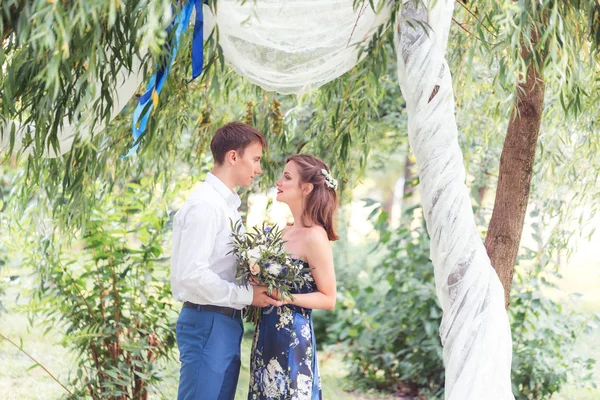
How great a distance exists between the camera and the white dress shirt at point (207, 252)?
290 centimetres

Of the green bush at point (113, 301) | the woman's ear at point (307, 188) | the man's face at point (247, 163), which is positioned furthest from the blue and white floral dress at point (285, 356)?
the green bush at point (113, 301)

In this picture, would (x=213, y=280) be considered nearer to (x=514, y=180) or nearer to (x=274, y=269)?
(x=274, y=269)

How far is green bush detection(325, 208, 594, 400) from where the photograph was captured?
5637mm

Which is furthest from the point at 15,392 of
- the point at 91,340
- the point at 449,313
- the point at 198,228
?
the point at 449,313

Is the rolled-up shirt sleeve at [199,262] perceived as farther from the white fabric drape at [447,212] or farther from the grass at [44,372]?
the grass at [44,372]

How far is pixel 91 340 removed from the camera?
4387 mm

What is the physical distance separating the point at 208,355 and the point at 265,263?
39 cm

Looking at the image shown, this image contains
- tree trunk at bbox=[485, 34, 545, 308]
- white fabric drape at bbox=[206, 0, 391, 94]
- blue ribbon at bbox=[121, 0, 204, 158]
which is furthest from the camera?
tree trunk at bbox=[485, 34, 545, 308]

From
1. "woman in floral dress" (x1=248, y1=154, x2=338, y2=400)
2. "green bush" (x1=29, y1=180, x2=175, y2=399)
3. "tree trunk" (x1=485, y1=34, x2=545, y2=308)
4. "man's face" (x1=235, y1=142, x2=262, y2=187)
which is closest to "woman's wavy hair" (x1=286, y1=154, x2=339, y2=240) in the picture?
"woman in floral dress" (x1=248, y1=154, x2=338, y2=400)

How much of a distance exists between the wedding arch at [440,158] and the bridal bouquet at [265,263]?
21.2 inches

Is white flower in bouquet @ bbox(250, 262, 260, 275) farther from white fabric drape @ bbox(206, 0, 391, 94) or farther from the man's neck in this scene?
white fabric drape @ bbox(206, 0, 391, 94)

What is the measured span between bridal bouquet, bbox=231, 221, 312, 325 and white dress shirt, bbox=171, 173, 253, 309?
53 millimetres

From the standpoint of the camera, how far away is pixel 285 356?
3.10m

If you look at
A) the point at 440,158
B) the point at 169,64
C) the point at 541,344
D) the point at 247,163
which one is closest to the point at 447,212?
the point at 440,158
